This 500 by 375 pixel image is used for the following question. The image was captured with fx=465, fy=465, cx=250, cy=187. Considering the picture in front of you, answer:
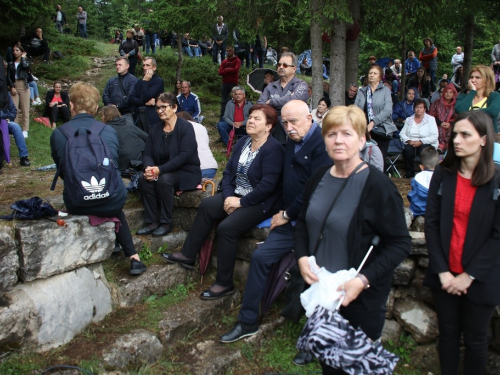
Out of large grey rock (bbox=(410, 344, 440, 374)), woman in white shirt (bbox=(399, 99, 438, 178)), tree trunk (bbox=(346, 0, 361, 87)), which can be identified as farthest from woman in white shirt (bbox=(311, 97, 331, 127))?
large grey rock (bbox=(410, 344, 440, 374))

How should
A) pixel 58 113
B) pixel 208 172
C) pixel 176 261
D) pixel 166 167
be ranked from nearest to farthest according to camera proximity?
pixel 176 261 → pixel 166 167 → pixel 208 172 → pixel 58 113

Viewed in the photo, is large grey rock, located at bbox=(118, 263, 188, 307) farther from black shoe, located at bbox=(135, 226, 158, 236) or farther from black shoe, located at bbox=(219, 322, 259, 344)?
black shoe, located at bbox=(219, 322, 259, 344)

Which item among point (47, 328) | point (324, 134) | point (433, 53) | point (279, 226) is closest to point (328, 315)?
point (324, 134)

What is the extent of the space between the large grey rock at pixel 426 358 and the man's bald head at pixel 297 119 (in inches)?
84.0

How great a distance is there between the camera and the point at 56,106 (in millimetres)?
11188

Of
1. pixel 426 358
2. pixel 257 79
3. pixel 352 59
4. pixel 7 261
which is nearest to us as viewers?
pixel 7 261

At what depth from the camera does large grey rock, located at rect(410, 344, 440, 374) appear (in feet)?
13.1

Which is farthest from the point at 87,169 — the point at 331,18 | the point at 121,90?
the point at 331,18

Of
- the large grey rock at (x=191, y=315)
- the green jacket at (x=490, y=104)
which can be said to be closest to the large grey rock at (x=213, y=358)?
the large grey rock at (x=191, y=315)

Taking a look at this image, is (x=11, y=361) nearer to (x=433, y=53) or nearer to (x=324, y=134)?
(x=324, y=134)

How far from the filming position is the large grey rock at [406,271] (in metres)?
4.14

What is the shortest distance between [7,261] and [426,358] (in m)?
3.54

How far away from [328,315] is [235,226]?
75.3 inches

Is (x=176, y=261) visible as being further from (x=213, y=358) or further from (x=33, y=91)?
(x=33, y=91)
